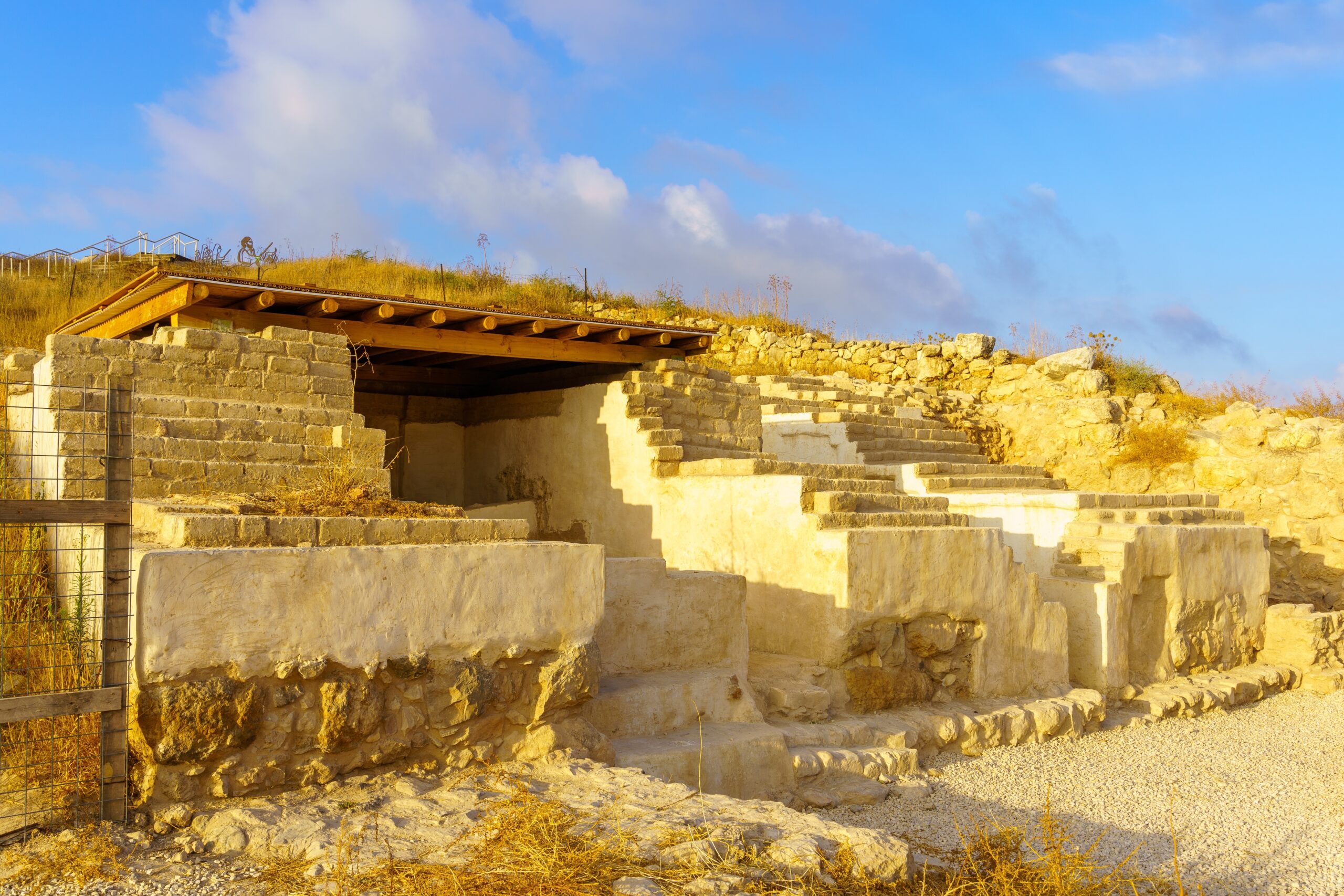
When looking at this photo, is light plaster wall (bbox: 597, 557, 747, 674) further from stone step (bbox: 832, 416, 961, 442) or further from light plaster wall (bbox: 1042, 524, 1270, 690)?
stone step (bbox: 832, 416, 961, 442)

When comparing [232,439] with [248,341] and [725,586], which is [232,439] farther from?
[725,586]

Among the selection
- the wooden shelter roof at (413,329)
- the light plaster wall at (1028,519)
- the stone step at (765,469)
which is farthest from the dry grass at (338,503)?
the light plaster wall at (1028,519)

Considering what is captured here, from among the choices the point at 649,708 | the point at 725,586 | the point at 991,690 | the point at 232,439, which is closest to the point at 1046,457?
the point at 991,690

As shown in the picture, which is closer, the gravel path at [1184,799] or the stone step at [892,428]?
the gravel path at [1184,799]

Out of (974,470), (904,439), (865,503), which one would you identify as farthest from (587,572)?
(904,439)

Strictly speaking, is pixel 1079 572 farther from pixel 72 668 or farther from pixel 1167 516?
pixel 72 668

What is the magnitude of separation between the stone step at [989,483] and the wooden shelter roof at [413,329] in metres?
2.66

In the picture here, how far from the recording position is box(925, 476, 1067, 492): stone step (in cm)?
1016

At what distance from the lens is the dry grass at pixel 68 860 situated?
10.8 ft

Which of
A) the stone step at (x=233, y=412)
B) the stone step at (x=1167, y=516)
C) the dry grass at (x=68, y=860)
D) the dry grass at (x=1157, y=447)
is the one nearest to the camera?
the dry grass at (x=68, y=860)

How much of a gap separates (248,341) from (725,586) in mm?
3587

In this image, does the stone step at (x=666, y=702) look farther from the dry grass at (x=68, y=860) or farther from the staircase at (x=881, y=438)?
the staircase at (x=881, y=438)

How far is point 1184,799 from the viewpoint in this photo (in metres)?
6.42

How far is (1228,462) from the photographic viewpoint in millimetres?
12523
